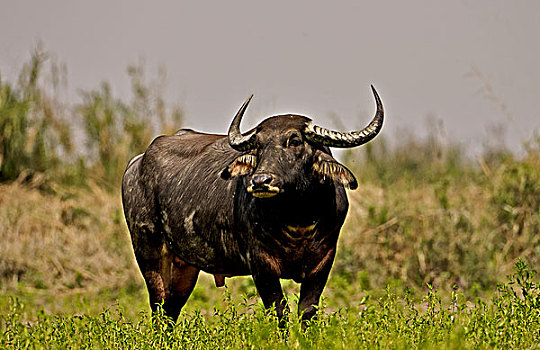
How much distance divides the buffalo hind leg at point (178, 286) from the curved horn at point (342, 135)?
6.73 ft

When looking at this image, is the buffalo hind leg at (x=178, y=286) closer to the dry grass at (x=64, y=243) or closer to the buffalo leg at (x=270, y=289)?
the buffalo leg at (x=270, y=289)

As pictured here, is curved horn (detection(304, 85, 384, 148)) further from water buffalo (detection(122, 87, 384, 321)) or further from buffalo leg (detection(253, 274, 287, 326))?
buffalo leg (detection(253, 274, 287, 326))

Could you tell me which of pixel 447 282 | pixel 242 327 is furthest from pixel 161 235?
pixel 447 282

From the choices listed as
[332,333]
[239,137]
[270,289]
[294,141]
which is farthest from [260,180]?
[332,333]

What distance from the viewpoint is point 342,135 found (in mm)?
5359

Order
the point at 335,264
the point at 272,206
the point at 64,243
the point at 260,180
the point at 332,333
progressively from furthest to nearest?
1. the point at 64,243
2. the point at 335,264
3. the point at 272,206
4. the point at 260,180
5. the point at 332,333

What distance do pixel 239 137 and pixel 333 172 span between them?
714 mm

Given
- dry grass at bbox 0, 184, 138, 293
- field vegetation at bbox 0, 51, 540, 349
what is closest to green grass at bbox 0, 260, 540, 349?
field vegetation at bbox 0, 51, 540, 349

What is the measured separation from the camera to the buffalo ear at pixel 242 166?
5406 millimetres

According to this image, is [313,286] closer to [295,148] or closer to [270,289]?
[270,289]

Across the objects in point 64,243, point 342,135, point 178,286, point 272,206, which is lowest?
point 64,243

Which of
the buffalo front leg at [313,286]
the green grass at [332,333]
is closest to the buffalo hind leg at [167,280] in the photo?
the green grass at [332,333]

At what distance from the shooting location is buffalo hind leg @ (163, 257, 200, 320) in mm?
6770

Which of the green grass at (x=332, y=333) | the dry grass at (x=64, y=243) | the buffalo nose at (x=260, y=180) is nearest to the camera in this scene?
the green grass at (x=332, y=333)
